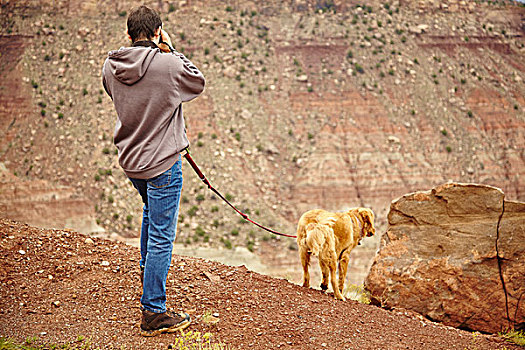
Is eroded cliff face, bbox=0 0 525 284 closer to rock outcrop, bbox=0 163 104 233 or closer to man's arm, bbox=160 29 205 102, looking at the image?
rock outcrop, bbox=0 163 104 233

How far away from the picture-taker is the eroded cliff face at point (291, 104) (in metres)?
28.7

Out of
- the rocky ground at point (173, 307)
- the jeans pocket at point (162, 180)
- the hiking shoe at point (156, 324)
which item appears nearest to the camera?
the jeans pocket at point (162, 180)

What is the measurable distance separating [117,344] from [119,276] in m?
1.50

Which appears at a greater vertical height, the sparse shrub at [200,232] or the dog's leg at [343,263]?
the dog's leg at [343,263]

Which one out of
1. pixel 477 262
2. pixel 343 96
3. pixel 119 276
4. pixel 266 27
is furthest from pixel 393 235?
pixel 266 27

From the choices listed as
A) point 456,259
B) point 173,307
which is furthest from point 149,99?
point 456,259

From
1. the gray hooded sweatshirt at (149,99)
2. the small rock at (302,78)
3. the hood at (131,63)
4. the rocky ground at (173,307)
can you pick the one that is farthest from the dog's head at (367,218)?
the small rock at (302,78)

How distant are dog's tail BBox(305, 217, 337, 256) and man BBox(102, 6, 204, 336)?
2515 millimetres

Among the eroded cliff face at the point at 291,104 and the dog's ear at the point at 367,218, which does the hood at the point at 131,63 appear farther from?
the eroded cliff face at the point at 291,104

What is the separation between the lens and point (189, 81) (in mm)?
4410

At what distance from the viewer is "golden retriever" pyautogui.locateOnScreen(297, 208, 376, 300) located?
658cm

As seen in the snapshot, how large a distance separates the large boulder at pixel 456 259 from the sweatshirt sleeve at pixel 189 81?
16.9 feet

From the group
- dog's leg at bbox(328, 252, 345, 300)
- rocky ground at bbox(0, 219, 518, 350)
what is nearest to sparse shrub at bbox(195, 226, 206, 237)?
rocky ground at bbox(0, 219, 518, 350)

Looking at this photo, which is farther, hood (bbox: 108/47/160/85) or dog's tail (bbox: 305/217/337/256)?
dog's tail (bbox: 305/217/337/256)
